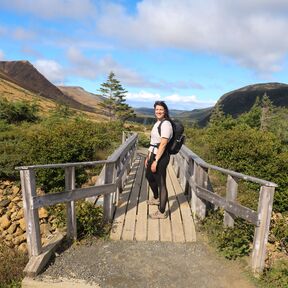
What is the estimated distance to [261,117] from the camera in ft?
169

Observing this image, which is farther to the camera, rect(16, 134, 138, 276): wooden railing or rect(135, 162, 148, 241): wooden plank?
rect(135, 162, 148, 241): wooden plank

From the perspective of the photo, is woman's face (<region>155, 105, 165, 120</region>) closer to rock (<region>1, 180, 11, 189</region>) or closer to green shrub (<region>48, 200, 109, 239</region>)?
green shrub (<region>48, 200, 109, 239</region>)

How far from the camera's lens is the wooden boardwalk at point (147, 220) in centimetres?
556

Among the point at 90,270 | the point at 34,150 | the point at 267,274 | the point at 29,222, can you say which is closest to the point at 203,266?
the point at 267,274

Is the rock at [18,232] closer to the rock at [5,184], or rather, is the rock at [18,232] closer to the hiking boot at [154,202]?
the hiking boot at [154,202]

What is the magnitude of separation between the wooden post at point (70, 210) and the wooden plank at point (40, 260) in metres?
0.26

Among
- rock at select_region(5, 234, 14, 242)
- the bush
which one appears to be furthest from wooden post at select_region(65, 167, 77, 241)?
the bush

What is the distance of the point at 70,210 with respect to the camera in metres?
5.01

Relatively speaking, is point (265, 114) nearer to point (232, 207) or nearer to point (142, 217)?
point (142, 217)

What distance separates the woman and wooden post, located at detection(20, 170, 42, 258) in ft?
7.18

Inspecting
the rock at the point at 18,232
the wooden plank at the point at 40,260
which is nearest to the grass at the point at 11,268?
the wooden plank at the point at 40,260

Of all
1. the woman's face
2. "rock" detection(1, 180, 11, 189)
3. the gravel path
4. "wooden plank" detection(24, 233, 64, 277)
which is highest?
the woman's face

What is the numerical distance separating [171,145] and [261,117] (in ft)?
163

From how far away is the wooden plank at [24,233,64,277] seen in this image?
162 inches
